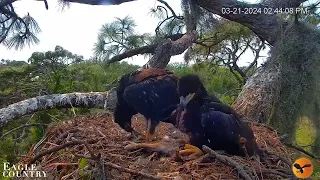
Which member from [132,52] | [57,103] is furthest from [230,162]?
[132,52]

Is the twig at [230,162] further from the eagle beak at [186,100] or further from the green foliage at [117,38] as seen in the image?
the green foliage at [117,38]

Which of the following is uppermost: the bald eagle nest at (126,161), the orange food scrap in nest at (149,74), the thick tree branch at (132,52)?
the thick tree branch at (132,52)

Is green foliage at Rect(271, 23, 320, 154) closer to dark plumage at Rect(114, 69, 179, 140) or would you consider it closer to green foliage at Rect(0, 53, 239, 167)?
green foliage at Rect(0, 53, 239, 167)

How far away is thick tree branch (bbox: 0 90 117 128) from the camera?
3.90 m

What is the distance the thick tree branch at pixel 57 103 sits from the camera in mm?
3898

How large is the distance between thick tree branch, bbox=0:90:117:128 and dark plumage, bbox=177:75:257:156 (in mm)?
1788

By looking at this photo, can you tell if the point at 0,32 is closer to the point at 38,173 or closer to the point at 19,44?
the point at 19,44

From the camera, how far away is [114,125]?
357 centimetres

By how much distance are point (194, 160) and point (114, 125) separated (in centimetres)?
128

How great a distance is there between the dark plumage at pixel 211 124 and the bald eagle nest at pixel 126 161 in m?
0.09

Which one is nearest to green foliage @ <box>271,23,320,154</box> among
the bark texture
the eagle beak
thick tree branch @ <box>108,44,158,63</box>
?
the bark texture

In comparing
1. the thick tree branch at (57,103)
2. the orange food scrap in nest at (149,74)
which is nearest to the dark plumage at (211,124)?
the orange food scrap in nest at (149,74)

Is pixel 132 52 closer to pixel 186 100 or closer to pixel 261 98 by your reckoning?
pixel 261 98

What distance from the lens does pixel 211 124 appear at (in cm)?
258
